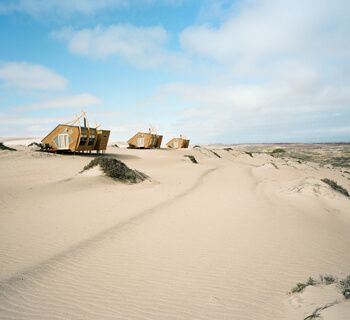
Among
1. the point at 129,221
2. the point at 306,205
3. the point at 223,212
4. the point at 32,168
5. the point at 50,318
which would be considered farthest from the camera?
the point at 32,168

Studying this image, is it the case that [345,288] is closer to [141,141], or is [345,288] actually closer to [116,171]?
[116,171]

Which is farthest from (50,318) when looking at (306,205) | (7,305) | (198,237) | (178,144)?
(178,144)

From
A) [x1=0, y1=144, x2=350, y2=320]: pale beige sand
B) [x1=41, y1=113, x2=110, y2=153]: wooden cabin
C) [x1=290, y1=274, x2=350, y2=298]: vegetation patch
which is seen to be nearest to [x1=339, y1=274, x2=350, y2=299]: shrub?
[x1=290, y1=274, x2=350, y2=298]: vegetation patch

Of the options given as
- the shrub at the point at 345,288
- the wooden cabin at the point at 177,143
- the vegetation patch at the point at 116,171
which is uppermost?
the wooden cabin at the point at 177,143

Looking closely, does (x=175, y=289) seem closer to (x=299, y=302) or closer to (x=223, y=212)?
(x=299, y=302)

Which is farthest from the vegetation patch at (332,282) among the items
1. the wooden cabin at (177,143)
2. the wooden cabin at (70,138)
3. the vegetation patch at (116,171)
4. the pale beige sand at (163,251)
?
the wooden cabin at (177,143)

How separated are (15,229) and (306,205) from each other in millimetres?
10028

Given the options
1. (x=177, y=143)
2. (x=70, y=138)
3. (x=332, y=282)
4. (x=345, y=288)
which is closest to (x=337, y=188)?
(x=332, y=282)

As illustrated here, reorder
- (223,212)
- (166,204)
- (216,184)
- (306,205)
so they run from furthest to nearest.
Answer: (216,184), (306,205), (166,204), (223,212)

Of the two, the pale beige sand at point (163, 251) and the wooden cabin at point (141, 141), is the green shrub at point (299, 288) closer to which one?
the pale beige sand at point (163, 251)

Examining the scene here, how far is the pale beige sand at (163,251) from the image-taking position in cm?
434

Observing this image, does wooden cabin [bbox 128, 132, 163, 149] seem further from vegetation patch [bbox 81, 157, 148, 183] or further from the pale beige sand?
the pale beige sand

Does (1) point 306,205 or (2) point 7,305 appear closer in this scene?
(2) point 7,305

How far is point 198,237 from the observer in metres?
7.50
